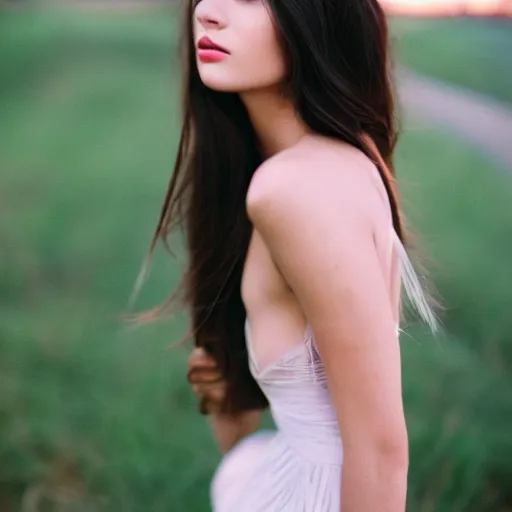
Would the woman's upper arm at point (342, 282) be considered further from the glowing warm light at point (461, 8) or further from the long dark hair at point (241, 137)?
the glowing warm light at point (461, 8)

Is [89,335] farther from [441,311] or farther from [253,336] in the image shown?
[441,311]

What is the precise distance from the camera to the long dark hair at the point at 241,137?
611 mm

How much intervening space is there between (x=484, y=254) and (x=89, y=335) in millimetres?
590

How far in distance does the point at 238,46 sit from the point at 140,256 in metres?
0.45

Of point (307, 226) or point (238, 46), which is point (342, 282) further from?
point (238, 46)

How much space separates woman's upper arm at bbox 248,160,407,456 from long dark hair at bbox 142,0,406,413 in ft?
0.29

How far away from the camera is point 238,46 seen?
629 millimetres

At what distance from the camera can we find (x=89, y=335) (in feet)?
3.31

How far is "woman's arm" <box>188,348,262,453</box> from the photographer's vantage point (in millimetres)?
952

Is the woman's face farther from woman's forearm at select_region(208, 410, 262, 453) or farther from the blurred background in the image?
woman's forearm at select_region(208, 410, 262, 453)

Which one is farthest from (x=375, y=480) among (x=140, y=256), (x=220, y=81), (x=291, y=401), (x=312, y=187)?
(x=140, y=256)

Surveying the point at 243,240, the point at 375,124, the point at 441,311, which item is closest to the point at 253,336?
the point at 243,240

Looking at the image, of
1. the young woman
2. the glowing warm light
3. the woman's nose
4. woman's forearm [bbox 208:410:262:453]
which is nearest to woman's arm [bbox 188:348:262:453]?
woman's forearm [bbox 208:410:262:453]

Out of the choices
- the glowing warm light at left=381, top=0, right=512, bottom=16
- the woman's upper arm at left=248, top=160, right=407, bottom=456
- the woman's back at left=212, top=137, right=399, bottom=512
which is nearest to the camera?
the woman's upper arm at left=248, top=160, right=407, bottom=456
